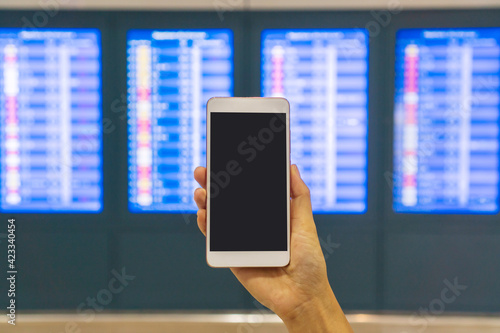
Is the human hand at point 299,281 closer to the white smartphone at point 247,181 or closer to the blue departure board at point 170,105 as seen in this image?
the white smartphone at point 247,181

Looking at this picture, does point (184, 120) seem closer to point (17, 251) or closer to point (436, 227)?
point (17, 251)

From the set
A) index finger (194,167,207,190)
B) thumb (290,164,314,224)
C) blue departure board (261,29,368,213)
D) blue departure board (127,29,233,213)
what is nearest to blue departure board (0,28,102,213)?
blue departure board (127,29,233,213)

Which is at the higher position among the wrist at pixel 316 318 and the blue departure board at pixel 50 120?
the blue departure board at pixel 50 120

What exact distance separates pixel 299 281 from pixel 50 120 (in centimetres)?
167

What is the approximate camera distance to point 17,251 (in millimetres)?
1945

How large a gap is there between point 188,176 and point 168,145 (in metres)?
0.20

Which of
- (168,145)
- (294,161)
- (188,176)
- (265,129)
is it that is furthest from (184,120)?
(265,129)

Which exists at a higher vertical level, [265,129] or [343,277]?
[265,129]

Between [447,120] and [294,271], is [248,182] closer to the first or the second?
[294,271]

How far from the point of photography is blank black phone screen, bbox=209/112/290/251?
92 cm

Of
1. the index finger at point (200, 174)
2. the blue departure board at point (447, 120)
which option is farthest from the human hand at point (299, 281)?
the blue departure board at point (447, 120)

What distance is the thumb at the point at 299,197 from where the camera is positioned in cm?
Result: 92

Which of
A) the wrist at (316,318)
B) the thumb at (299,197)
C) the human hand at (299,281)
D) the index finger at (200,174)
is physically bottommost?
the wrist at (316,318)

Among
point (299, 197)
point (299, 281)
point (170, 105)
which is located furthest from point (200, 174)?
point (170, 105)
